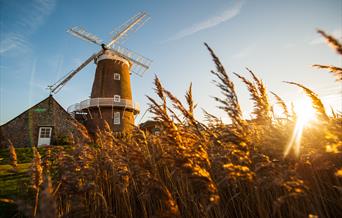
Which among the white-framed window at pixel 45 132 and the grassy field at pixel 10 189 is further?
the white-framed window at pixel 45 132

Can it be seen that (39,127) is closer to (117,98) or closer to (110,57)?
(117,98)

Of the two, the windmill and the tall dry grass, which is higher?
the windmill

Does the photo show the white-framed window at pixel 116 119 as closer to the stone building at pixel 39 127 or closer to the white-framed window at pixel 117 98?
the white-framed window at pixel 117 98

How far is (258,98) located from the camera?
6.70 feet

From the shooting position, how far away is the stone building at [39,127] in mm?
20797

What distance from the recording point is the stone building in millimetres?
20797

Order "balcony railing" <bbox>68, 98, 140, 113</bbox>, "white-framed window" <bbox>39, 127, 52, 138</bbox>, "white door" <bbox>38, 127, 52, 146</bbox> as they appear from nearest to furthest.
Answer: "white door" <bbox>38, 127, 52, 146</bbox>, "white-framed window" <bbox>39, 127, 52, 138</bbox>, "balcony railing" <bbox>68, 98, 140, 113</bbox>

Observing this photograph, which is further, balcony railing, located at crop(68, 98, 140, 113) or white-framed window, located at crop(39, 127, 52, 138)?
balcony railing, located at crop(68, 98, 140, 113)

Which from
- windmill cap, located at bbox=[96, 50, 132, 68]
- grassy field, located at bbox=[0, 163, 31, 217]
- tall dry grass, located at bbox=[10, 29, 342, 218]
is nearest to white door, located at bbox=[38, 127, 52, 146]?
windmill cap, located at bbox=[96, 50, 132, 68]

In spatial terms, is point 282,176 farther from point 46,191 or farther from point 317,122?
point 46,191

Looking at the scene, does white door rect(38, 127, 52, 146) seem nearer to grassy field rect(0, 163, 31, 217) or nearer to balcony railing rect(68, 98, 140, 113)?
balcony railing rect(68, 98, 140, 113)

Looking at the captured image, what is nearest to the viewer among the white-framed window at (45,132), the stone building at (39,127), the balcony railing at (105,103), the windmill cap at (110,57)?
the stone building at (39,127)

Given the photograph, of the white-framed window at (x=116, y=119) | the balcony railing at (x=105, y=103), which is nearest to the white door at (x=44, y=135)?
the balcony railing at (x=105, y=103)

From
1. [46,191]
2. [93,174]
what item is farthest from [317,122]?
[93,174]
